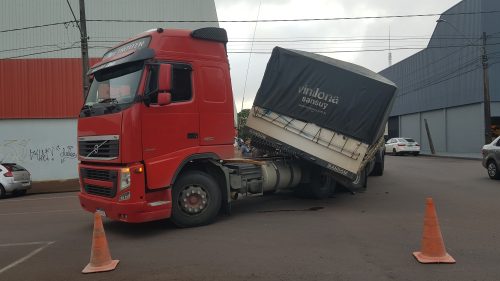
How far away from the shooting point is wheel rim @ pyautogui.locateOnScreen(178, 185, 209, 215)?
8273 millimetres

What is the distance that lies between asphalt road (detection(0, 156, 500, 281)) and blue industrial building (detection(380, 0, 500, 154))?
21.3m

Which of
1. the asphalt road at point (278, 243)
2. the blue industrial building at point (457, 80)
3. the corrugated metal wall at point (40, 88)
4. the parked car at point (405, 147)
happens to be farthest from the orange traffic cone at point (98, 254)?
the parked car at point (405, 147)

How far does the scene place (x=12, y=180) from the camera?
17359mm

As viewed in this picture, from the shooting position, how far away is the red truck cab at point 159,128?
24.6ft

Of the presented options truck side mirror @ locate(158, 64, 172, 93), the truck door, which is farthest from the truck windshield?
truck side mirror @ locate(158, 64, 172, 93)

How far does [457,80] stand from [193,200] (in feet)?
112

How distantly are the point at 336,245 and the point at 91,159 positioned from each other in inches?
171

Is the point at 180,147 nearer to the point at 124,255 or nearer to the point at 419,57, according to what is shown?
A: the point at 124,255

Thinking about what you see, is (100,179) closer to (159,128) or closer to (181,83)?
(159,128)

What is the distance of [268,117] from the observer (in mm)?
10609

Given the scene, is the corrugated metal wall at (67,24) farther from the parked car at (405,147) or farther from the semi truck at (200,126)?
the parked car at (405,147)

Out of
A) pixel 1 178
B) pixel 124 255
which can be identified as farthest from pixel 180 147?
pixel 1 178

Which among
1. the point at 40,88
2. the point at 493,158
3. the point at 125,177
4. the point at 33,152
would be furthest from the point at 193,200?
the point at 40,88

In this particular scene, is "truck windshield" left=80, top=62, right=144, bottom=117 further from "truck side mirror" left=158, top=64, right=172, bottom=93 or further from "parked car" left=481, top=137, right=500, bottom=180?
"parked car" left=481, top=137, right=500, bottom=180
